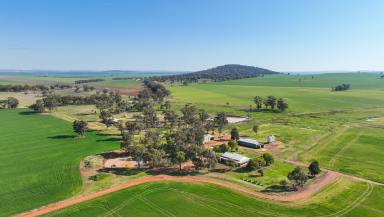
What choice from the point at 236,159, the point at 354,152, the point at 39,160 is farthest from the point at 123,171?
the point at 354,152

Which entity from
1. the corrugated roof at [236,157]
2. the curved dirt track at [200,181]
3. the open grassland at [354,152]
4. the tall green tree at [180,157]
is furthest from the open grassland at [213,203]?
the corrugated roof at [236,157]

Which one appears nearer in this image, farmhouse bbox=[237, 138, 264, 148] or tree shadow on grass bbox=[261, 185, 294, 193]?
tree shadow on grass bbox=[261, 185, 294, 193]

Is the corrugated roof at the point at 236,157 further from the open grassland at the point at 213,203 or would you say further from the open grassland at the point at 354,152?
the open grassland at the point at 354,152

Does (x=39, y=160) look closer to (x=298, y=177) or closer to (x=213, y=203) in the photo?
(x=213, y=203)

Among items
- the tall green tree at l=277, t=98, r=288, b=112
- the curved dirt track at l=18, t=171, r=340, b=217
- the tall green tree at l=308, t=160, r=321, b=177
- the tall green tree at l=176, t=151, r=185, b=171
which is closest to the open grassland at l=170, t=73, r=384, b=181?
the tall green tree at l=277, t=98, r=288, b=112

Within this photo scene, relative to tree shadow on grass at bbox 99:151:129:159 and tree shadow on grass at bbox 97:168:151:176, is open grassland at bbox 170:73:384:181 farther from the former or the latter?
tree shadow on grass at bbox 99:151:129:159
